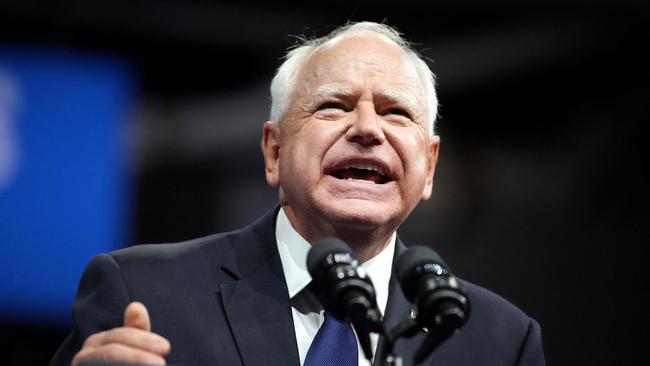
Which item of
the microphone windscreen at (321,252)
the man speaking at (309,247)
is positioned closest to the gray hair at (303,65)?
the man speaking at (309,247)

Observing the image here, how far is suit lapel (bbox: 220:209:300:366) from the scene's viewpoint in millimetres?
2020

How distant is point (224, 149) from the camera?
3.88 metres

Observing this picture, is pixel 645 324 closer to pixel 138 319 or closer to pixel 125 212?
pixel 125 212

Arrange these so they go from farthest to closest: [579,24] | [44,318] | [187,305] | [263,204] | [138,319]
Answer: [579,24], [263,204], [44,318], [187,305], [138,319]

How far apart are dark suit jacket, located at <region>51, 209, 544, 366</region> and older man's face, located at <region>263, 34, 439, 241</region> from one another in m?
0.17

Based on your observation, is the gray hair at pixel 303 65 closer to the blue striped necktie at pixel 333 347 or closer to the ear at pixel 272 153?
the ear at pixel 272 153

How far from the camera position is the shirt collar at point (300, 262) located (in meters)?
2.19

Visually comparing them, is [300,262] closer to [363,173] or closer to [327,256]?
[363,173]

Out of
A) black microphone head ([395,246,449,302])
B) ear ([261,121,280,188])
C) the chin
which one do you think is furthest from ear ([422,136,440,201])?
black microphone head ([395,246,449,302])

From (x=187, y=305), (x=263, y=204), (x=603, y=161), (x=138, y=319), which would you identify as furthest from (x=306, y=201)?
(x=603, y=161)

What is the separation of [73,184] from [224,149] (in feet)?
1.99

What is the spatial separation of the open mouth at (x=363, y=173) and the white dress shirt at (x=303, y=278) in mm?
200

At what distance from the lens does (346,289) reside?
1531 mm

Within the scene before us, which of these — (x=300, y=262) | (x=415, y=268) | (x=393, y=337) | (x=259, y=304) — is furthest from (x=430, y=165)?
(x=393, y=337)
